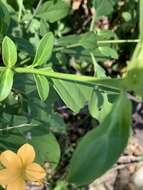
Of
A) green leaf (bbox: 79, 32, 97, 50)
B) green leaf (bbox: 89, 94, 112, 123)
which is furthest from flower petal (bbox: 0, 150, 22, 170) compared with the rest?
green leaf (bbox: 79, 32, 97, 50)

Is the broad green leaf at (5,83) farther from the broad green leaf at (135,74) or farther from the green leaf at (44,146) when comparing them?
the green leaf at (44,146)

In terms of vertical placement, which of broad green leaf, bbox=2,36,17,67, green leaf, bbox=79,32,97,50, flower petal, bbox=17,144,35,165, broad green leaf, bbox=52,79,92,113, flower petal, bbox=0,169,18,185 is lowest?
flower petal, bbox=0,169,18,185

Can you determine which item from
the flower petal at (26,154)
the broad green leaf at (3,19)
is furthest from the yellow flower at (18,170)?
the broad green leaf at (3,19)

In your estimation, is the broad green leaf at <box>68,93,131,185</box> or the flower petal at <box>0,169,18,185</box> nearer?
the broad green leaf at <box>68,93,131,185</box>

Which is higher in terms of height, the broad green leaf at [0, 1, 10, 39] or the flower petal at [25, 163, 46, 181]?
the broad green leaf at [0, 1, 10, 39]

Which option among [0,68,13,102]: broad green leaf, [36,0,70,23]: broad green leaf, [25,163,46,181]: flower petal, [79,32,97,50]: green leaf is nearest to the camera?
[0,68,13,102]: broad green leaf

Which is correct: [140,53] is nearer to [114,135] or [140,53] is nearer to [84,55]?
[114,135]

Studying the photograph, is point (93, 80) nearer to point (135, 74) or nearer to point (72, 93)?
point (135, 74)

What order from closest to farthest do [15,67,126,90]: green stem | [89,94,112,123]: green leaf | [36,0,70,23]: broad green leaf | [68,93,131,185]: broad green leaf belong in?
1. [68,93,131,185]: broad green leaf
2. [15,67,126,90]: green stem
3. [89,94,112,123]: green leaf
4. [36,0,70,23]: broad green leaf

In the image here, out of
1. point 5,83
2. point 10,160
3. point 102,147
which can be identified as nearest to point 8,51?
point 5,83

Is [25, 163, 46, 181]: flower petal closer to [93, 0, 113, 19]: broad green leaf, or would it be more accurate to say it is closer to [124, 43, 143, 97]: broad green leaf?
[124, 43, 143, 97]: broad green leaf
